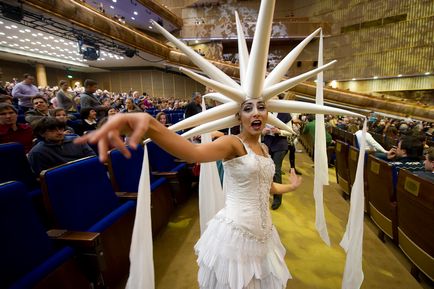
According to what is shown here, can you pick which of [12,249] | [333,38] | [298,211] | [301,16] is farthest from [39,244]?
[301,16]

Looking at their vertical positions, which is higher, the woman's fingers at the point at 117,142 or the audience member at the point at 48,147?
the woman's fingers at the point at 117,142

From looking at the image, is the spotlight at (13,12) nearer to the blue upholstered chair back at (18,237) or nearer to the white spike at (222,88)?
the blue upholstered chair back at (18,237)

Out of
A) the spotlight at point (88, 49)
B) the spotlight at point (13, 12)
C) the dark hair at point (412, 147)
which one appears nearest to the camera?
the dark hair at point (412, 147)

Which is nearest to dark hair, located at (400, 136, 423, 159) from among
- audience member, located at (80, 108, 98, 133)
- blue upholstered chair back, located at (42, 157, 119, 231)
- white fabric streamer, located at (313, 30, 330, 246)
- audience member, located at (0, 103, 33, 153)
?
white fabric streamer, located at (313, 30, 330, 246)

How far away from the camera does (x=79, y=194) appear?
61.2 inches

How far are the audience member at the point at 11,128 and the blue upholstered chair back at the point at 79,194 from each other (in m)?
1.26

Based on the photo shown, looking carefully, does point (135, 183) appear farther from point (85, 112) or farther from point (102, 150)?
point (102, 150)

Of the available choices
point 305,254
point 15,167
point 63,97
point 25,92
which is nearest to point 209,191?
point 305,254

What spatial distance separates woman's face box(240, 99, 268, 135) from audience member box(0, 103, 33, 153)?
7.98 feet

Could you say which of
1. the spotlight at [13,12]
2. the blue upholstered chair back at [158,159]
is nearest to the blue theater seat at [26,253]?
the blue upholstered chair back at [158,159]

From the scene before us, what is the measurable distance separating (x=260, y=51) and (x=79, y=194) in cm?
142

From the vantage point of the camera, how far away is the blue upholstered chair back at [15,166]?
5.97 ft

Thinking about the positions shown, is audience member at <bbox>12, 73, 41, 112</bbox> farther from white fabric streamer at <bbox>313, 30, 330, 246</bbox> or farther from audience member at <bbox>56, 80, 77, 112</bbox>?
white fabric streamer at <bbox>313, 30, 330, 246</bbox>

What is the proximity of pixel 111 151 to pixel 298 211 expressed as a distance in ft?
7.34
